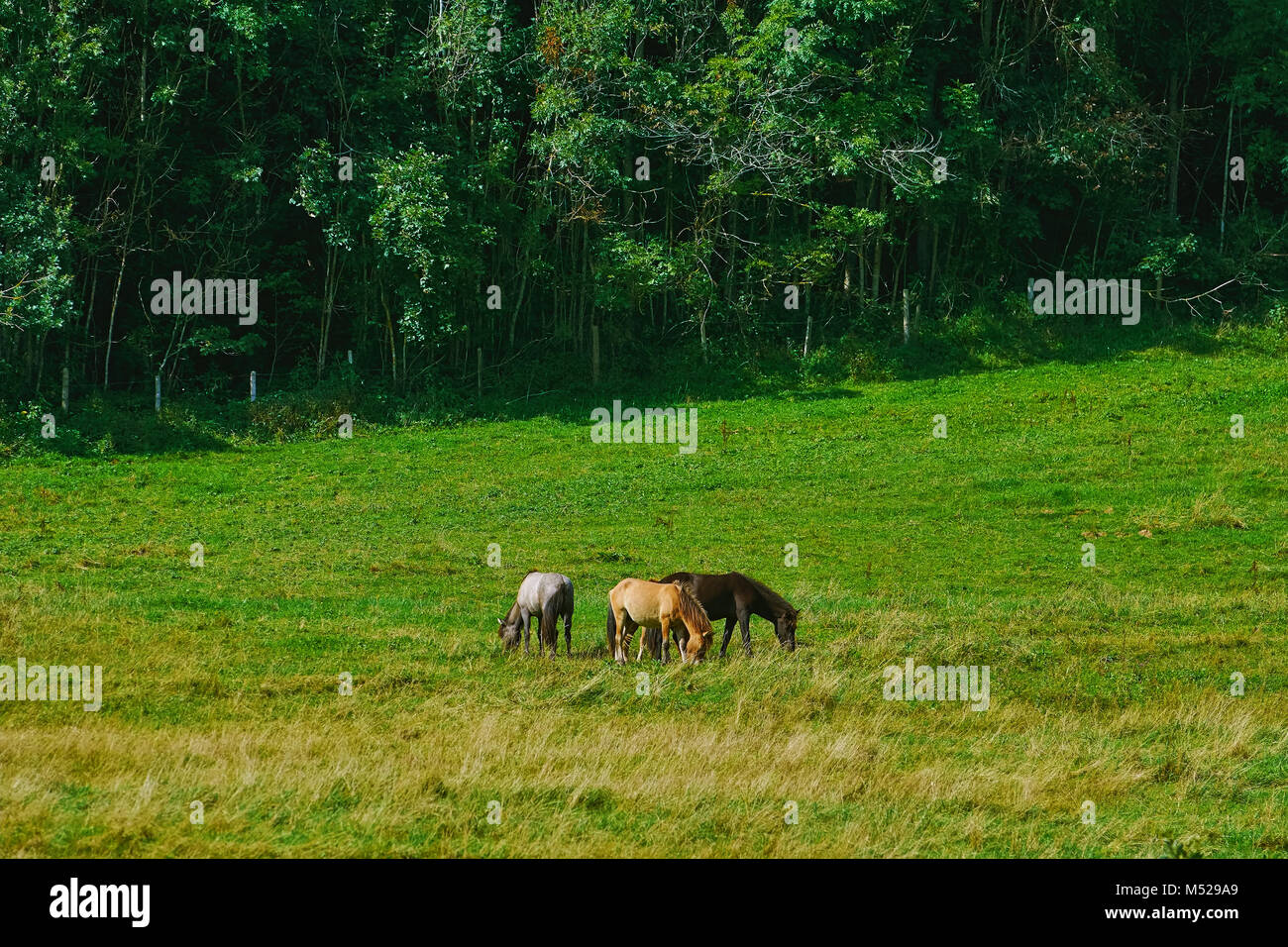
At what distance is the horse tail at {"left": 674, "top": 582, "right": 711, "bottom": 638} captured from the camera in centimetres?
1716

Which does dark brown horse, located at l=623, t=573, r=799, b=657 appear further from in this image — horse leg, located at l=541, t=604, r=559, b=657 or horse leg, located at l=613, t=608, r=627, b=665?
horse leg, located at l=541, t=604, r=559, b=657

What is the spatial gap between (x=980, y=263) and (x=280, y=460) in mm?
23320

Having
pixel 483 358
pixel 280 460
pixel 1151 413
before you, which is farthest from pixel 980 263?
pixel 280 460

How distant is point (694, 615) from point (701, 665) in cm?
63

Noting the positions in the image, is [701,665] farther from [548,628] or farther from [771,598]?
[548,628]

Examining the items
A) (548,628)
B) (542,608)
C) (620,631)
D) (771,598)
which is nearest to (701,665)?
(620,631)

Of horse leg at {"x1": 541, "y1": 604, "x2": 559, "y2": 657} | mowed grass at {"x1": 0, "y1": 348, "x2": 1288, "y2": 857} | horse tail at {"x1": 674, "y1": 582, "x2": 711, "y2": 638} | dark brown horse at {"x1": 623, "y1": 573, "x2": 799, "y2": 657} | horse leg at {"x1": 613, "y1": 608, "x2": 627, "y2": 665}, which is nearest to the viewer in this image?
mowed grass at {"x1": 0, "y1": 348, "x2": 1288, "y2": 857}

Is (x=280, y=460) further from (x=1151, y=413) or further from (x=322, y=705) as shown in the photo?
(x=1151, y=413)

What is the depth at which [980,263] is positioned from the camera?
146 feet

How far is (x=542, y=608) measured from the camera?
17.8 m

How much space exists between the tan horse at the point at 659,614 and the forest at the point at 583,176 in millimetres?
21098

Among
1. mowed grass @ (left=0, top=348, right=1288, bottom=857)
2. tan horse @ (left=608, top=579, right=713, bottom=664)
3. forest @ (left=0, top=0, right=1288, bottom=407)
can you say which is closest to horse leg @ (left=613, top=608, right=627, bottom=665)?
tan horse @ (left=608, top=579, right=713, bottom=664)

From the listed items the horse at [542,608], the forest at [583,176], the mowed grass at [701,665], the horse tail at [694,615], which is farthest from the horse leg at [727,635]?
the forest at [583,176]

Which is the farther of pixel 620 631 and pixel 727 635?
pixel 727 635
